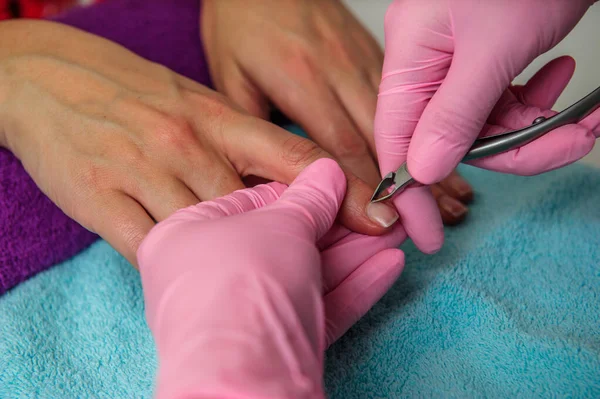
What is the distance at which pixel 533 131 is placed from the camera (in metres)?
0.65

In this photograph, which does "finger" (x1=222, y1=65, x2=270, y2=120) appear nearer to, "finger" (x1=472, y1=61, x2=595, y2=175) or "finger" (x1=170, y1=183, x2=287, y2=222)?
"finger" (x1=170, y1=183, x2=287, y2=222)

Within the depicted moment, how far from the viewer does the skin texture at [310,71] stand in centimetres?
98

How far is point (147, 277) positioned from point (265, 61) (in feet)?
2.17

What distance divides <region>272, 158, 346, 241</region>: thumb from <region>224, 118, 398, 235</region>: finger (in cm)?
3

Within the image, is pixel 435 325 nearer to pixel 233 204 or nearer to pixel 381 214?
pixel 381 214

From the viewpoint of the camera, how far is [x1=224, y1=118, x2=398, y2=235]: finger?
0.71 meters

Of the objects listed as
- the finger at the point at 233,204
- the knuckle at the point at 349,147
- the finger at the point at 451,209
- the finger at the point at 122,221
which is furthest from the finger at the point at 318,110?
the finger at the point at 122,221

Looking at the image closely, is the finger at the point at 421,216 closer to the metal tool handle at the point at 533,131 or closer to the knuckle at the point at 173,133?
the metal tool handle at the point at 533,131

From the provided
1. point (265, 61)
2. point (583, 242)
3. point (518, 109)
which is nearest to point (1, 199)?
point (265, 61)

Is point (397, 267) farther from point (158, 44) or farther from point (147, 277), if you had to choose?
point (158, 44)

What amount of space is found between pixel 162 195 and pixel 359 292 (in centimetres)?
34

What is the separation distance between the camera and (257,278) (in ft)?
1.56

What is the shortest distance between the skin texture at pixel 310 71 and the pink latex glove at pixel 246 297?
341 millimetres

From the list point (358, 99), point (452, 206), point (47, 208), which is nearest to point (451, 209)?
point (452, 206)
